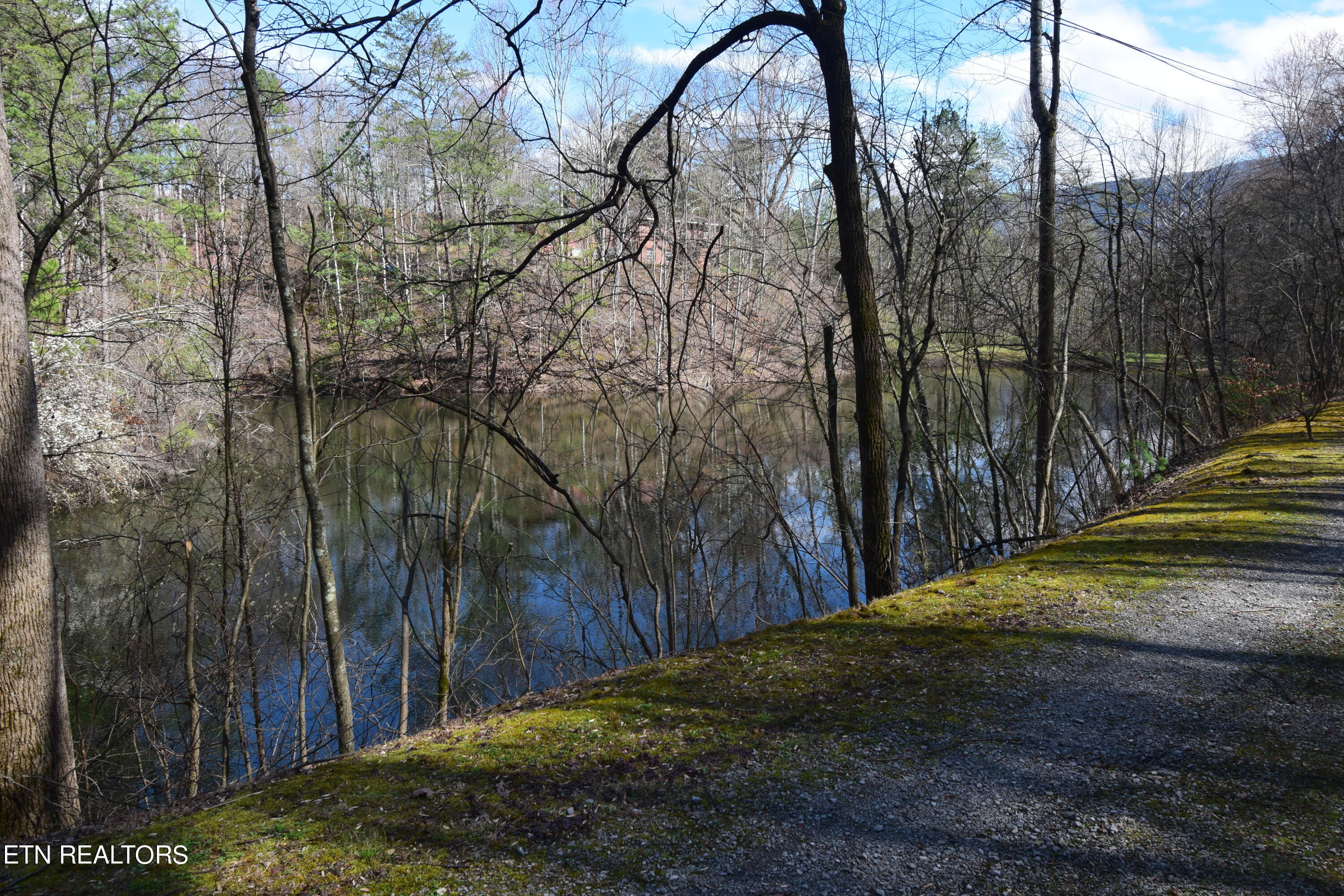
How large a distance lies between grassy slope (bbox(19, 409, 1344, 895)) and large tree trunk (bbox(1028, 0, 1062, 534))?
4.08 metres

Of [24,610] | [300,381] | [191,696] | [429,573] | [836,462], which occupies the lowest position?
[191,696]

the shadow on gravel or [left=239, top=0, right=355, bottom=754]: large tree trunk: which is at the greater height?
[left=239, top=0, right=355, bottom=754]: large tree trunk

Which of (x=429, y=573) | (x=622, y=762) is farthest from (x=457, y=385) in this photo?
(x=622, y=762)

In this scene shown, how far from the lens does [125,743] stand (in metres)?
6.85

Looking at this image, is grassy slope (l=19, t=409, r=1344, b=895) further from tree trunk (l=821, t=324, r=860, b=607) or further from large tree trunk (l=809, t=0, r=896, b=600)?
tree trunk (l=821, t=324, r=860, b=607)

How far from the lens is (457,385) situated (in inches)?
354

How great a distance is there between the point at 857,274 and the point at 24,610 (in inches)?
221

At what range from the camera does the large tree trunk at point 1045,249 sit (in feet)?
28.7

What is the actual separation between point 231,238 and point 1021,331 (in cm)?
862

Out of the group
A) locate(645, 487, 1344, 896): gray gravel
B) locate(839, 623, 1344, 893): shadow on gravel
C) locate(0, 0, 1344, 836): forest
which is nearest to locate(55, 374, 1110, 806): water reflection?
locate(0, 0, 1344, 836): forest

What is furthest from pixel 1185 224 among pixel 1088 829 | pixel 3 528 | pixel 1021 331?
pixel 3 528

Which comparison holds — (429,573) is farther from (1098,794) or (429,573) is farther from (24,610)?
(1098,794)

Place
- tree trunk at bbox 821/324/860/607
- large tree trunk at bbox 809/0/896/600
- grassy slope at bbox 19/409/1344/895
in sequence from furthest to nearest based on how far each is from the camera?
tree trunk at bbox 821/324/860/607 < large tree trunk at bbox 809/0/896/600 < grassy slope at bbox 19/409/1344/895

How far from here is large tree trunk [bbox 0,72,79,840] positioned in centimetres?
404
